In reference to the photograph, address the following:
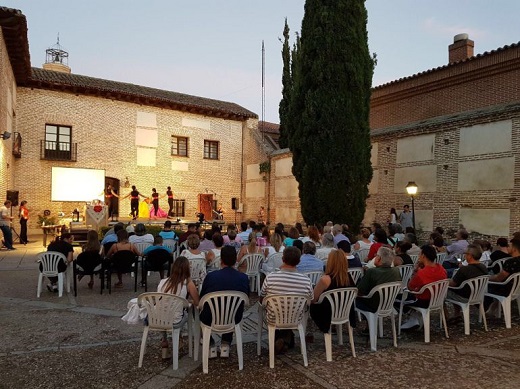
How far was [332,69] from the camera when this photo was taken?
14.5 m

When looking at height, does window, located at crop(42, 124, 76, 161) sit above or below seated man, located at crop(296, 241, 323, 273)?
above

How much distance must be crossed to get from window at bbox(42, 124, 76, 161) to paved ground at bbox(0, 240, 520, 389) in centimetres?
1666

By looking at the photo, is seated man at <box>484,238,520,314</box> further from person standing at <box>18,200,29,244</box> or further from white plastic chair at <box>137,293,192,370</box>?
person standing at <box>18,200,29,244</box>

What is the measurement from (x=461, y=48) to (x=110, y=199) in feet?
66.3

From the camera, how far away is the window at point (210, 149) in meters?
26.5

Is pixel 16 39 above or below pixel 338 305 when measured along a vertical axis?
above

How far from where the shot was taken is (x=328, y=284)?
4715 millimetres

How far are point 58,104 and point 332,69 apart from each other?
14.5m

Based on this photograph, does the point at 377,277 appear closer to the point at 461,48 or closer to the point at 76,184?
the point at 76,184

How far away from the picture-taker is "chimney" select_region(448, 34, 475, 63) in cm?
2164

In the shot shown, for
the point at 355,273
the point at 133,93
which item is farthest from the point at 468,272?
the point at 133,93

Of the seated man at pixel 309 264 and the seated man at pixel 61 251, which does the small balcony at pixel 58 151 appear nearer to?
the seated man at pixel 61 251

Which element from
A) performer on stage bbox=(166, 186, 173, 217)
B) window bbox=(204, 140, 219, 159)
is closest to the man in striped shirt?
performer on stage bbox=(166, 186, 173, 217)

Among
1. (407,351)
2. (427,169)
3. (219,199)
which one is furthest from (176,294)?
(219,199)
